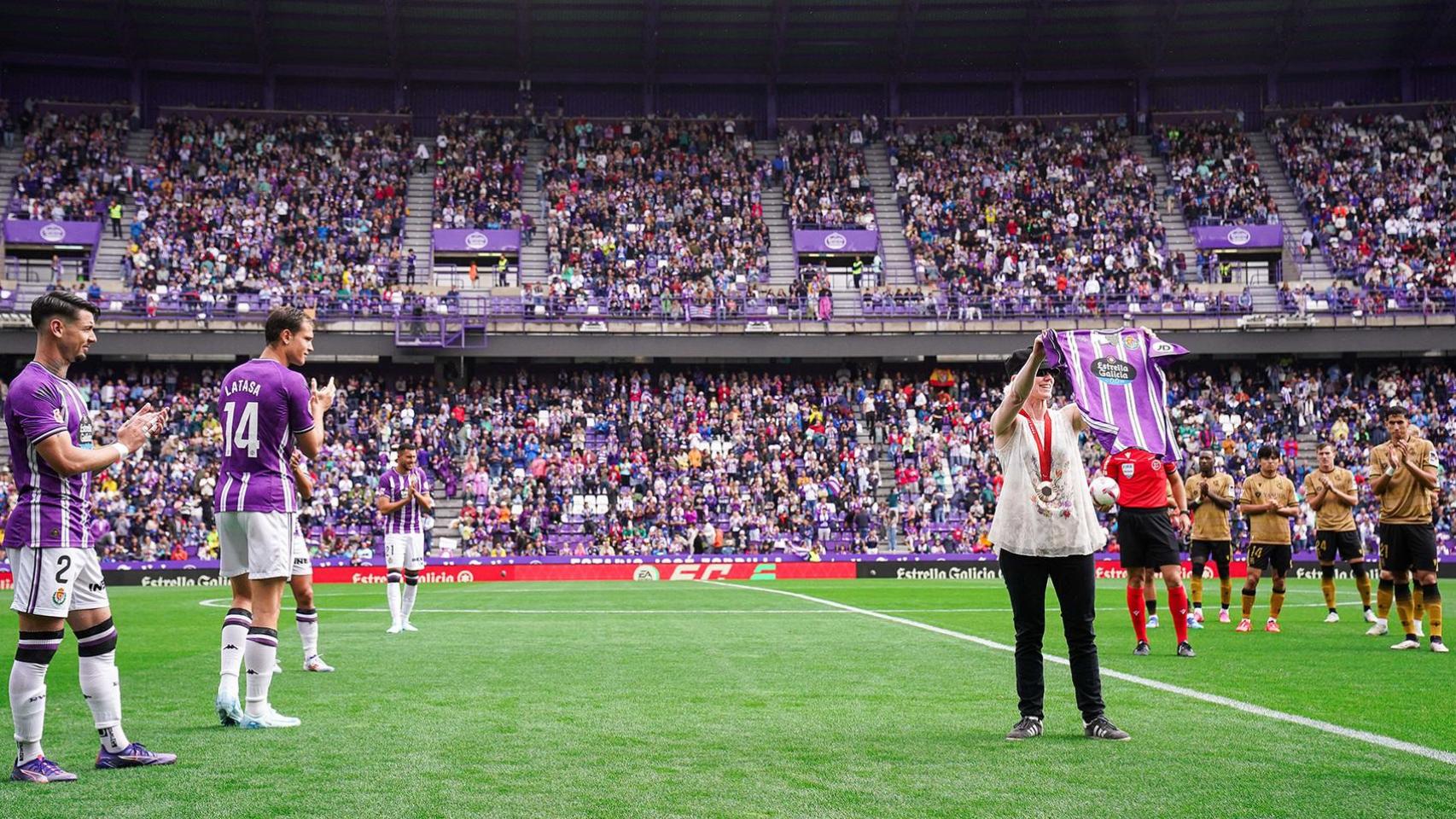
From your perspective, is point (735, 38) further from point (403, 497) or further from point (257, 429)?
point (257, 429)

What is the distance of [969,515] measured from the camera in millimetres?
38969

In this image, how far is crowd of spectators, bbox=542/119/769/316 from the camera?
4666cm

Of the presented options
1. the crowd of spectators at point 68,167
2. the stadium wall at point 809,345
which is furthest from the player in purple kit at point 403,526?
the crowd of spectators at point 68,167

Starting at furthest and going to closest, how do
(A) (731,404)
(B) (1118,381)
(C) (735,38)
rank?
1. (C) (735,38)
2. (A) (731,404)
3. (B) (1118,381)

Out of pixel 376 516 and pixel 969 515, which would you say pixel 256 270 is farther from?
pixel 969 515

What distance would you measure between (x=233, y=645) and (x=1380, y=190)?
50.5m

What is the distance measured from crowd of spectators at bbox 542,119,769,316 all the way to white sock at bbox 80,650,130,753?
125ft

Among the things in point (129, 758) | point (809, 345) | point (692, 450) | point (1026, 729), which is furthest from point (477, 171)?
point (1026, 729)

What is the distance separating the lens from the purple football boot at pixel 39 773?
6.44 m

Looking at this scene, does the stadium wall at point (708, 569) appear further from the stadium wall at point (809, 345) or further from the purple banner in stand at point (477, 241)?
the purple banner in stand at point (477, 241)

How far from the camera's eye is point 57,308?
6.73m

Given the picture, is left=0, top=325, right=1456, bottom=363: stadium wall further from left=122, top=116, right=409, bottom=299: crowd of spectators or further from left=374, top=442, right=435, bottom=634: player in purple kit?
left=374, top=442, right=435, bottom=634: player in purple kit

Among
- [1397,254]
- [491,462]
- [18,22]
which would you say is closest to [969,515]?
[491,462]

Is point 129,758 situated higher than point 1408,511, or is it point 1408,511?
point 1408,511
